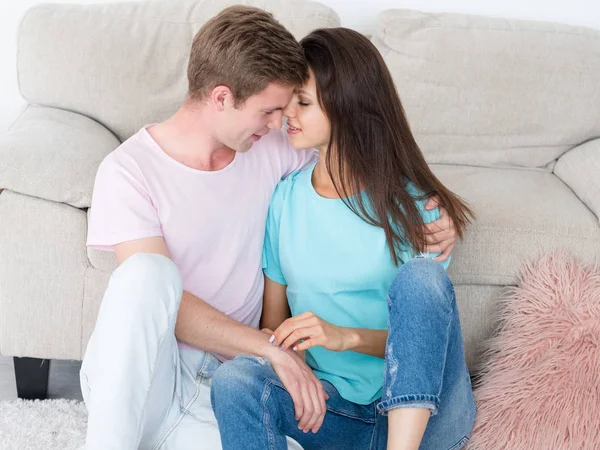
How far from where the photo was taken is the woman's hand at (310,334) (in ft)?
4.45

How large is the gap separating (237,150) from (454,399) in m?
0.62

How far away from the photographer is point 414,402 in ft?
4.19

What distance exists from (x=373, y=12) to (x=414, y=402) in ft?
5.14

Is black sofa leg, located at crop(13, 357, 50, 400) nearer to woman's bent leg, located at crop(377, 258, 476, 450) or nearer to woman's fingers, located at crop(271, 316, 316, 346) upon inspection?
woman's fingers, located at crop(271, 316, 316, 346)

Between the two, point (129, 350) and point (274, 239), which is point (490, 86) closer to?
point (274, 239)

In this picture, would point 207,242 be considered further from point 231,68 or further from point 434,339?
point 434,339

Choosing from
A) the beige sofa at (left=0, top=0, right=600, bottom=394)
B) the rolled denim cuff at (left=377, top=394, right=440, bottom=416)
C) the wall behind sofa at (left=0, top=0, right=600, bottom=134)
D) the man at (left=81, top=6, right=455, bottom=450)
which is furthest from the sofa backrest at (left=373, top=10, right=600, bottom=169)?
the rolled denim cuff at (left=377, top=394, right=440, bottom=416)

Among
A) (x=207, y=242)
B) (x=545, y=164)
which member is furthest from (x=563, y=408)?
(x=545, y=164)

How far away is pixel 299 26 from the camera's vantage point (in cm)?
221

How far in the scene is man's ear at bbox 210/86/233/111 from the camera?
1475 mm

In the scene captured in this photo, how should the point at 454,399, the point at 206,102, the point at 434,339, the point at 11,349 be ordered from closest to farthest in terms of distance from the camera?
the point at 434,339 → the point at 454,399 → the point at 206,102 → the point at 11,349

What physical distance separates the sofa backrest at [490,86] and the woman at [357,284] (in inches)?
30.8

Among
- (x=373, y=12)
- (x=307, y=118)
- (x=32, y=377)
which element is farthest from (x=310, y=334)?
(x=373, y=12)

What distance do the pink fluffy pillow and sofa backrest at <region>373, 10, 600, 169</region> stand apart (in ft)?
1.87
